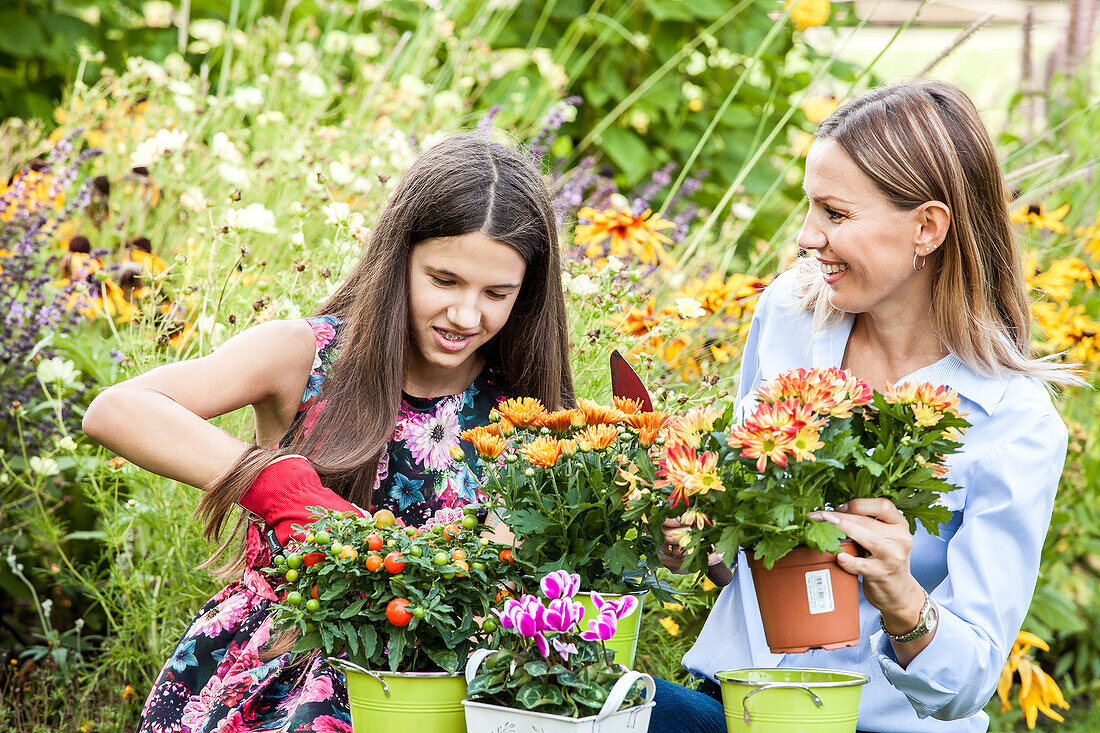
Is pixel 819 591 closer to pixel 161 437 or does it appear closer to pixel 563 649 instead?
pixel 563 649

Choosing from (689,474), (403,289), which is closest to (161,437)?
(403,289)

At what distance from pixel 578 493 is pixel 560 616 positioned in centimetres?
16

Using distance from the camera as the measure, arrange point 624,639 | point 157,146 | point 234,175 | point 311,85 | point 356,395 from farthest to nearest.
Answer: point 311,85
point 157,146
point 234,175
point 356,395
point 624,639

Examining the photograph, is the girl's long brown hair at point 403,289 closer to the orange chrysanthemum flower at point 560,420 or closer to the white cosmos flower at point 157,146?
the orange chrysanthemum flower at point 560,420

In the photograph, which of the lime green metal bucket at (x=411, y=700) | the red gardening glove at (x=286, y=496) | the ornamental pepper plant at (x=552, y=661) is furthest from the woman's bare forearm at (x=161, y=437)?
the ornamental pepper plant at (x=552, y=661)

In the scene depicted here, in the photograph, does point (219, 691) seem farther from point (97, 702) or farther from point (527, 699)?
point (97, 702)

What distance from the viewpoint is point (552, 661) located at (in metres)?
0.98

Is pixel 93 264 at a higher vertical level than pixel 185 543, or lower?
higher

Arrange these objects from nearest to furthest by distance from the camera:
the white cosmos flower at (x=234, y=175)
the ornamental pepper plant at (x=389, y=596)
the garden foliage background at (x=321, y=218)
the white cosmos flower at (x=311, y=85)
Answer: the ornamental pepper plant at (x=389, y=596)
the garden foliage background at (x=321, y=218)
the white cosmos flower at (x=234, y=175)
the white cosmos flower at (x=311, y=85)

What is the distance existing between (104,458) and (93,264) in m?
0.45

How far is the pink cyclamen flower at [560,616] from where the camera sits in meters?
0.97

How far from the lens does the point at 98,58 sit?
9.66 feet

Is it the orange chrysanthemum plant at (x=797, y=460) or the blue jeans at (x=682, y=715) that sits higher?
the orange chrysanthemum plant at (x=797, y=460)

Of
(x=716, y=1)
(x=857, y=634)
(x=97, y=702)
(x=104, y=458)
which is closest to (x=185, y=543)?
(x=104, y=458)
